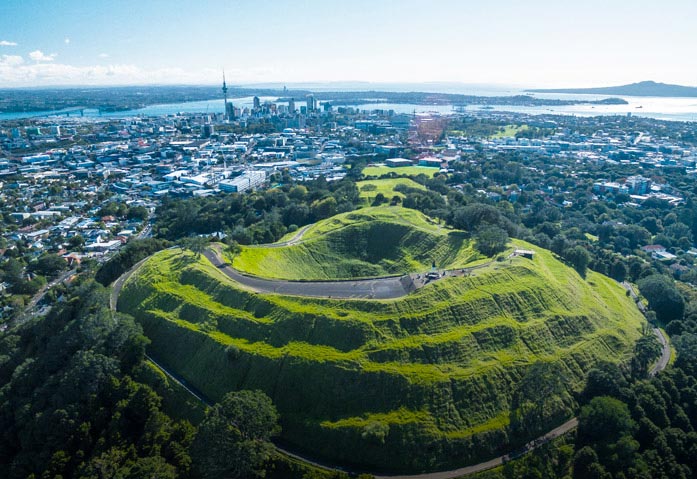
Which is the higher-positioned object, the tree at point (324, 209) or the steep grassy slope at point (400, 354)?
the tree at point (324, 209)

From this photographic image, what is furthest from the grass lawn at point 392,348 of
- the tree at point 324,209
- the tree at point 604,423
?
the tree at point 324,209

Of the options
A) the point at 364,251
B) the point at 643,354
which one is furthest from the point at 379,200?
the point at 643,354

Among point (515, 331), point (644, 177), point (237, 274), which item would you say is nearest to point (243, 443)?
point (237, 274)

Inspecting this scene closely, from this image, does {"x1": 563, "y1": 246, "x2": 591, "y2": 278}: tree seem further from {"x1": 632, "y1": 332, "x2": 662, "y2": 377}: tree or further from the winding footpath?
{"x1": 632, "y1": 332, "x2": 662, "y2": 377}: tree

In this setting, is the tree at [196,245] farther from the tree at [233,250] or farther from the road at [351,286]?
the road at [351,286]

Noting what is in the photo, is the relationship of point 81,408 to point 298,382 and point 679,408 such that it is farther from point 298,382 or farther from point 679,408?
point 679,408

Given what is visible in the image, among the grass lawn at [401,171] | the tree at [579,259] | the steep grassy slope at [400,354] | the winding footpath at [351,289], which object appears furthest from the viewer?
the grass lawn at [401,171]
